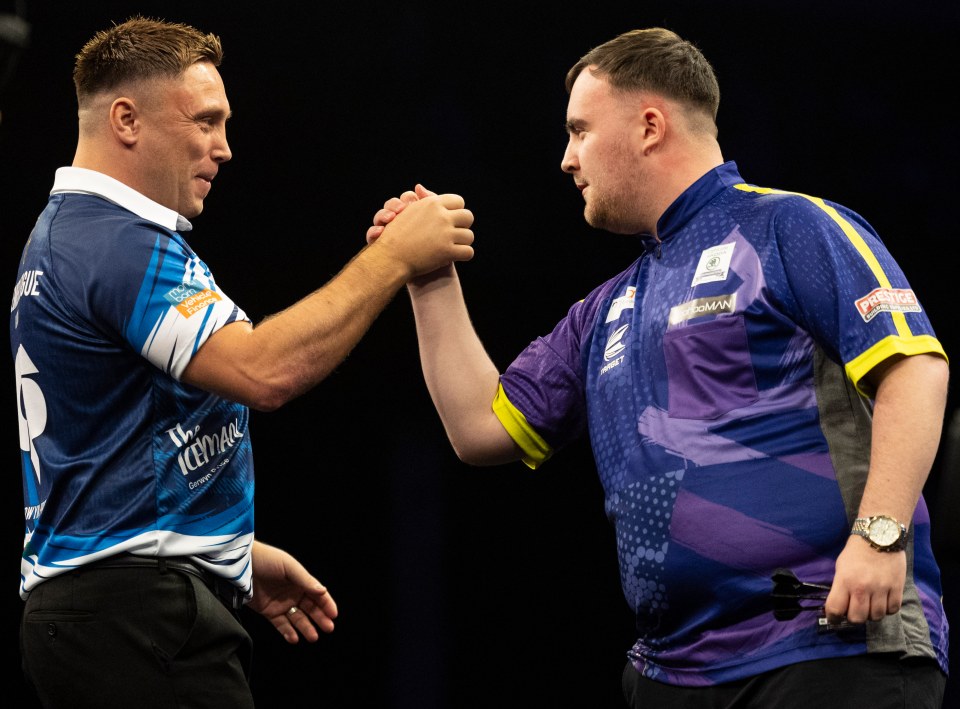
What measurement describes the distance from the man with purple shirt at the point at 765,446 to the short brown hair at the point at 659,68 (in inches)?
4.1

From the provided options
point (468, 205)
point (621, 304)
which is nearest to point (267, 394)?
point (621, 304)

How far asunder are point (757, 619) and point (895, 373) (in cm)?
39

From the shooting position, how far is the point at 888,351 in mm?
1531

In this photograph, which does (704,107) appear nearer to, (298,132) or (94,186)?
(94,186)

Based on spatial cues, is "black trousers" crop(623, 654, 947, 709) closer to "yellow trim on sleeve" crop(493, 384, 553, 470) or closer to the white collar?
"yellow trim on sleeve" crop(493, 384, 553, 470)

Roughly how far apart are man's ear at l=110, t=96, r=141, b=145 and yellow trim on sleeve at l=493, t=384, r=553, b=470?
773 millimetres

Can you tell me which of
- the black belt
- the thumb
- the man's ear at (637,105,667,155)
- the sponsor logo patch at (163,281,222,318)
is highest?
the man's ear at (637,105,667,155)

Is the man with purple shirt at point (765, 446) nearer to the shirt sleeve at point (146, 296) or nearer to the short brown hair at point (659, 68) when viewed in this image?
the short brown hair at point (659, 68)

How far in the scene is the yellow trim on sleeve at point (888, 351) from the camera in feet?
5.02

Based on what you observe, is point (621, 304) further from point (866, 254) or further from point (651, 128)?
point (866, 254)

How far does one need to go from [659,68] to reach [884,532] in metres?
0.95

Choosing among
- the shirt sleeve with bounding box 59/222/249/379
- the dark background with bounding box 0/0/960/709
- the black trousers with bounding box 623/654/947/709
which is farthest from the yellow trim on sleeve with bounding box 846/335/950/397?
the dark background with bounding box 0/0/960/709

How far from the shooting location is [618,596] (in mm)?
3641

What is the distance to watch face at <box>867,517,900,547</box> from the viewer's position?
1469mm
